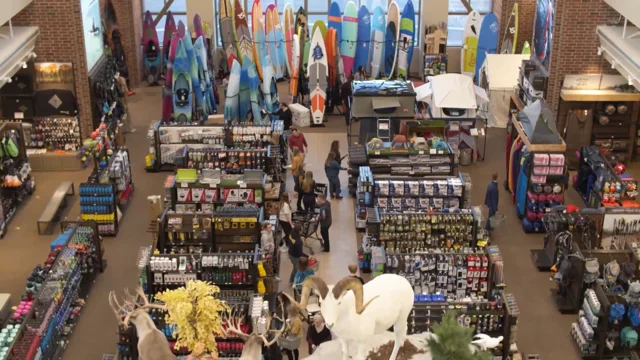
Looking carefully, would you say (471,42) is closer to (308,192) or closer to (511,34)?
(511,34)

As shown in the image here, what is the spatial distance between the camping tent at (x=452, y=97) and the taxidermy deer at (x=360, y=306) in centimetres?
1103

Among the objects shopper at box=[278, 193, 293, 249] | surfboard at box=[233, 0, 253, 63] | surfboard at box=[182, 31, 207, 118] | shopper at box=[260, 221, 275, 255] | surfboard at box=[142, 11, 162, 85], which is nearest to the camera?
shopper at box=[260, 221, 275, 255]

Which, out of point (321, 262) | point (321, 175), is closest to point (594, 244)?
point (321, 262)

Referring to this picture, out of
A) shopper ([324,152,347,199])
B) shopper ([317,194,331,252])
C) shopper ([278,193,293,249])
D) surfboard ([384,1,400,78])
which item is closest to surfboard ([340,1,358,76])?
surfboard ([384,1,400,78])

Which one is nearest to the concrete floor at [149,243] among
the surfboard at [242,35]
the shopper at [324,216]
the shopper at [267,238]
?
the shopper at [324,216]

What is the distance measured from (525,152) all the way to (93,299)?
8.23m

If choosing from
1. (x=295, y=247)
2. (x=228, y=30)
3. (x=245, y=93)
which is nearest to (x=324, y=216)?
(x=295, y=247)

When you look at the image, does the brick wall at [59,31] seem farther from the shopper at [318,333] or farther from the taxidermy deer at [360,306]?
the taxidermy deer at [360,306]

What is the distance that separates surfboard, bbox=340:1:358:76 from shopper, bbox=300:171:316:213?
27.3 ft

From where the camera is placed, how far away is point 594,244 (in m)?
15.5

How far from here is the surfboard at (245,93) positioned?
21.1m

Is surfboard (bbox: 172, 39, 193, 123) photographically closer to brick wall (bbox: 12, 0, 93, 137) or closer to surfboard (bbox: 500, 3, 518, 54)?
brick wall (bbox: 12, 0, 93, 137)

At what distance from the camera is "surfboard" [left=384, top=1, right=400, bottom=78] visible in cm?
2444

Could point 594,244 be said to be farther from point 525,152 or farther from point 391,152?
point 391,152
